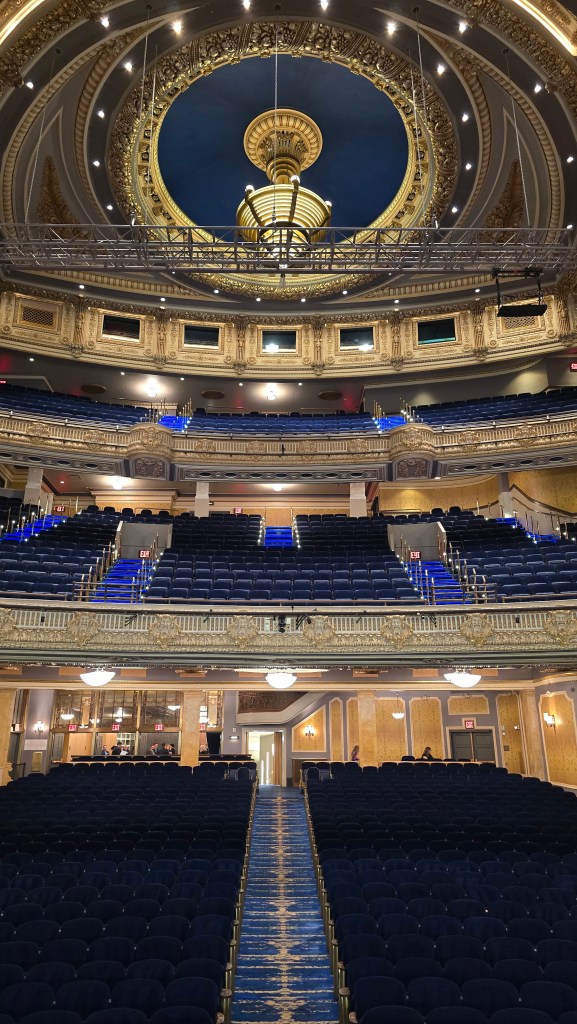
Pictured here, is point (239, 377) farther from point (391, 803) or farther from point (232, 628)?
point (391, 803)

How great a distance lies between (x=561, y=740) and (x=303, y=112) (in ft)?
57.7

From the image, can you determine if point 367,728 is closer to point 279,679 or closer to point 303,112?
point 279,679

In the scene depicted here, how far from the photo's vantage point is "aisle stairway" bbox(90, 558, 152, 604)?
1362 centimetres

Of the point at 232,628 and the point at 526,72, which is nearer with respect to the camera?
the point at 232,628

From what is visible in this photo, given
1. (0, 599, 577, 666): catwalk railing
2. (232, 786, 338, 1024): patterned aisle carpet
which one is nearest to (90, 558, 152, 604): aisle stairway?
(0, 599, 577, 666): catwalk railing

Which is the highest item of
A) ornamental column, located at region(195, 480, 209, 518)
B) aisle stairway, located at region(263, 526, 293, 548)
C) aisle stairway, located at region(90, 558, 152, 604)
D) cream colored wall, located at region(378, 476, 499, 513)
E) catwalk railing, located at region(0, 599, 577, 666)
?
cream colored wall, located at region(378, 476, 499, 513)

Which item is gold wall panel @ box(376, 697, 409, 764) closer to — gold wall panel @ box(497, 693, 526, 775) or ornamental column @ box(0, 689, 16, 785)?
gold wall panel @ box(497, 693, 526, 775)

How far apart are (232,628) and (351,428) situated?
11098 mm

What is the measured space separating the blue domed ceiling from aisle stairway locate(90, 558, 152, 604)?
37.4ft

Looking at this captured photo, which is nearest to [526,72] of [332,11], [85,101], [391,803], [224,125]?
[332,11]

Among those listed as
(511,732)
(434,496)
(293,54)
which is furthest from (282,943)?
(434,496)

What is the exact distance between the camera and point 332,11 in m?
13.8

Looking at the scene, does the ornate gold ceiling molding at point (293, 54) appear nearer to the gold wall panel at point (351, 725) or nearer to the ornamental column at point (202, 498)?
the ornamental column at point (202, 498)

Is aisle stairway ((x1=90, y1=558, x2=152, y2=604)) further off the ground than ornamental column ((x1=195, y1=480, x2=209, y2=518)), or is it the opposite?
ornamental column ((x1=195, y1=480, x2=209, y2=518))
